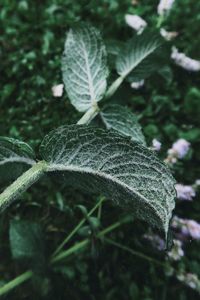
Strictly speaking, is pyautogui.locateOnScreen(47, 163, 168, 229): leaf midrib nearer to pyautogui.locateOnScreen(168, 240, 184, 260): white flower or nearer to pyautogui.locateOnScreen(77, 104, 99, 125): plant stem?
pyautogui.locateOnScreen(77, 104, 99, 125): plant stem

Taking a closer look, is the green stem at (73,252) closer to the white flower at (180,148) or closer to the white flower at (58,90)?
the white flower at (180,148)

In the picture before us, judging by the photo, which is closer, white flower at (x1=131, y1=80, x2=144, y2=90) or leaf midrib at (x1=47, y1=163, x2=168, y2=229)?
leaf midrib at (x1=47, y1=163, x2=168, y2=229)

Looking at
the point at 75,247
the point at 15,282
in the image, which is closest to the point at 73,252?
the point at 75,247

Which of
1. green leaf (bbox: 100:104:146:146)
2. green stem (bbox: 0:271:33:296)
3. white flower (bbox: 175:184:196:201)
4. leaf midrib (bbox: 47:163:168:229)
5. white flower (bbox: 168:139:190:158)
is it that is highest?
leaf midrib (bbox: 47:163:168:229)

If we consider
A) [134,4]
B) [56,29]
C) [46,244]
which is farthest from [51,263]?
[134,4]

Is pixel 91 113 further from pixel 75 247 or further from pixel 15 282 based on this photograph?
pixel 15 282

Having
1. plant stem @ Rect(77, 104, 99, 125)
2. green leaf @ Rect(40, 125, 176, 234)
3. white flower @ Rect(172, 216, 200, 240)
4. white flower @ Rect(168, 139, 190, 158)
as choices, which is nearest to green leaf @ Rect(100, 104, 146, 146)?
plant stem @ Rect(77, 104, 99, 125)

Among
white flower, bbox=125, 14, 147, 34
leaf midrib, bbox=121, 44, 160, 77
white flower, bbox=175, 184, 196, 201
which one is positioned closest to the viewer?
white flower, bbox=175, 184, 196, 201
